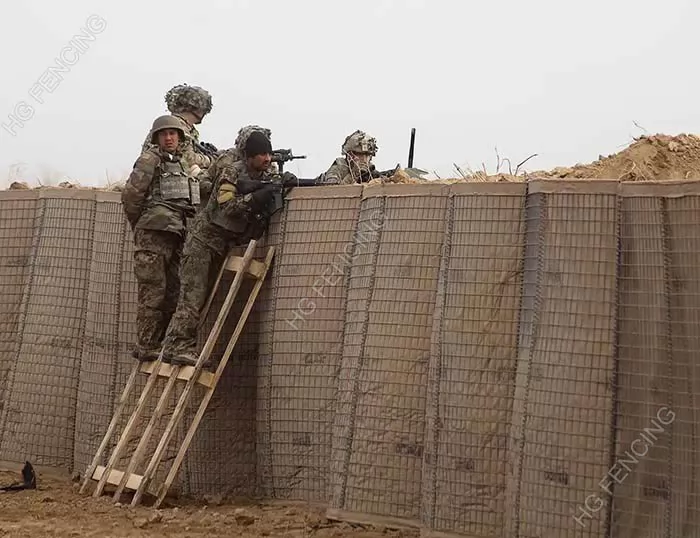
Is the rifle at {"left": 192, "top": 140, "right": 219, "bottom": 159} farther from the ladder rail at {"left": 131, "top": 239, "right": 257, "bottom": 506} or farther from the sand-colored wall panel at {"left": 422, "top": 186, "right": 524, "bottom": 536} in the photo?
the sand-colored wall panel at {"left": 422, "top": 186, "right": 524, "bottom": 536}

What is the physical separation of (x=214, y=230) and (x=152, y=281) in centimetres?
61

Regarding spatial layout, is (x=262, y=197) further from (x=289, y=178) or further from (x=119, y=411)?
(x=119, y=411)

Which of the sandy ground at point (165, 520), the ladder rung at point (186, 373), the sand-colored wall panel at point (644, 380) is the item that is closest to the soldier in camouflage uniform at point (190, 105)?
the ladder rung at point (186, 373)

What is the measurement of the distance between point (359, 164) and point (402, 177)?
162 cm

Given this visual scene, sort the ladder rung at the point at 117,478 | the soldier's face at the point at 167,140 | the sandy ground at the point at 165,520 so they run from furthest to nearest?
the soldier's face at the point at 167,140 → the ladder rung at the point at 117,478 → the sandy ground at the point at 165,520

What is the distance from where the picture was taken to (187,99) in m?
7.90

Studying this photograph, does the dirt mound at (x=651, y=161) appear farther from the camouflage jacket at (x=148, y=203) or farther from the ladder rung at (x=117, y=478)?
the ladder rung at (x=117, y=478)

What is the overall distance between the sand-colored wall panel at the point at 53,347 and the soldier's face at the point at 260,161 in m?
1.59

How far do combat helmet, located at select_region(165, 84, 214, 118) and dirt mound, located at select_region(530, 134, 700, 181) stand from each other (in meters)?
2.64

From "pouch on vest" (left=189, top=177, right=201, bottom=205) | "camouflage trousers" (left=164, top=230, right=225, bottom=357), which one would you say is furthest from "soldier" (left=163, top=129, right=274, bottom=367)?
"pouch on vest" (left=189, top=177, right=201, bottom=205)

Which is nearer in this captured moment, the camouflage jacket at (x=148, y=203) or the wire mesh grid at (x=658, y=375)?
the wire mesh grid at (x=658, y=375)

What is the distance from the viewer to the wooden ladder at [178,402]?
6.70 m

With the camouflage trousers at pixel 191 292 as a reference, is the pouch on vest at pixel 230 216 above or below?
above

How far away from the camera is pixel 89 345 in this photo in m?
7.80
